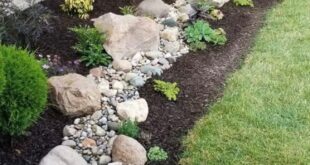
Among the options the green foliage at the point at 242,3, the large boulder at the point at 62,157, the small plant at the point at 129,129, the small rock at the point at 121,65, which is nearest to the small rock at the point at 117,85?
the small rock at the point at 121,65

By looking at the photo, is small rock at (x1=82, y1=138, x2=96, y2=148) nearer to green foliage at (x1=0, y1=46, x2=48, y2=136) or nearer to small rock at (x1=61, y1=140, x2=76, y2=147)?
small rock at (x1=61, y1=140, x2=76, y2=147)

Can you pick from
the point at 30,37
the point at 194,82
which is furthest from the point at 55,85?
the point at 194,82

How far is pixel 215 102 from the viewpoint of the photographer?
15.3 ft

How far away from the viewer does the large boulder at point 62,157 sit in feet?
11.4

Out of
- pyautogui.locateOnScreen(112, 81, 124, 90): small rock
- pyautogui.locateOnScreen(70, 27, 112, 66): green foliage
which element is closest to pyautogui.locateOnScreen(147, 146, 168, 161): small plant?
pyautogui.locateOnScreen(112, 81, 124, 90): small rock

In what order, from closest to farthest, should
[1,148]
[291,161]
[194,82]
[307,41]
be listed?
1. [1,148]
2. [291,161]
3. [194,82]
4. [307,41]

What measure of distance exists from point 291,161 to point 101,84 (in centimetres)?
173

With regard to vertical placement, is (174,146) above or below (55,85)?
below

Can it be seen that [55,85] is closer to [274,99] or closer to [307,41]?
[274,99]

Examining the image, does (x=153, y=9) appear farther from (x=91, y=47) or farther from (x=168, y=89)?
(x=168, y=89)

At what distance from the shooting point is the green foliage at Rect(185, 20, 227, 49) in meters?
5.62

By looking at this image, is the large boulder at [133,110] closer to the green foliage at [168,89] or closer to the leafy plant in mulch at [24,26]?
the green foliage at [168,89]

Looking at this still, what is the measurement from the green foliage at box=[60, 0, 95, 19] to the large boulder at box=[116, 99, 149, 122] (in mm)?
1656

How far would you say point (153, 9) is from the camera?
19.5 feet
